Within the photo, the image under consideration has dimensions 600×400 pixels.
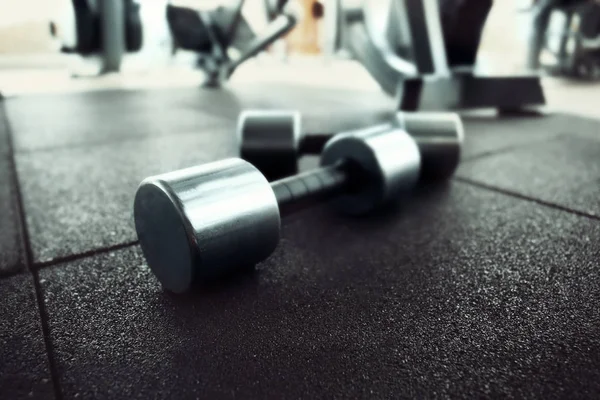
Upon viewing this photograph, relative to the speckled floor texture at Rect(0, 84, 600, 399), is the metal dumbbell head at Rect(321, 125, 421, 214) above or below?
above

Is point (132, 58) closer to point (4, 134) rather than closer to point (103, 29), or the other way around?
point (103, 29)

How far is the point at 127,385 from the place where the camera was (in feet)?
1.44

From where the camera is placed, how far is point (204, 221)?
513 mm

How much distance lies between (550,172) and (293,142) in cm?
67

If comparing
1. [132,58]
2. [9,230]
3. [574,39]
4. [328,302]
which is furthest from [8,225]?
[574,39]

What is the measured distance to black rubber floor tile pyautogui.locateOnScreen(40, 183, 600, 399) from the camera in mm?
443

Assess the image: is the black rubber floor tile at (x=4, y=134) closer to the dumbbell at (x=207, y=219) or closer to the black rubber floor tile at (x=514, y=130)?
the dumbbell at (x=207, y=219)

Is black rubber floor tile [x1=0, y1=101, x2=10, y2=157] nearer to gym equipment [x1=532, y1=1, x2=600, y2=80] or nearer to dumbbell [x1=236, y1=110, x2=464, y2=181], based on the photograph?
dumbbell [x1=236, y1=110, x2=464, y2=181]

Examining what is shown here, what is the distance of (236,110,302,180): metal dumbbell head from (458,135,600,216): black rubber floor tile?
0.44m

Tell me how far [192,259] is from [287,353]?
0.49 ft

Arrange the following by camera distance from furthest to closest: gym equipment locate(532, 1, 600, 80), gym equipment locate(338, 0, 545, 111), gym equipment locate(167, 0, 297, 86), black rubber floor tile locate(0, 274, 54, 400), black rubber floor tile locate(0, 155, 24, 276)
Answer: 1. gym equipment locate(532, 1, 600, 80)
2. gym equipment locate(167, 0, 297, 86)
3. gym equipment locate(338, 0, 545, 111)
4. black rubber floor tile locate(0, 155, 24, 276)
5. black rubber floor tile locate(0, 274, 54, 400)

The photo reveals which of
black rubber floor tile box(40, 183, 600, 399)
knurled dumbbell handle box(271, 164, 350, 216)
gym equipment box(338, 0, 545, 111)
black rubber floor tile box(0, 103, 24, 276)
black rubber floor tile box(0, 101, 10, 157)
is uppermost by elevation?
gym equipment box(338, 0, 545, 111)

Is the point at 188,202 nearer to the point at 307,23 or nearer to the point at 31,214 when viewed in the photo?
the point at 31,214

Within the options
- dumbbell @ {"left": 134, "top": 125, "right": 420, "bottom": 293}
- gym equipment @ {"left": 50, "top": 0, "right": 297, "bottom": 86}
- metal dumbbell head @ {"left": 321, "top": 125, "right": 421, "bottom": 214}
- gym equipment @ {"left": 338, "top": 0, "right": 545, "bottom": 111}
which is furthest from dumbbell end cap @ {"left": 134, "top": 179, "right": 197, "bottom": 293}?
gym equipment @ {"left": 50, "top": 0, "right": 297, "bottom": 86}
